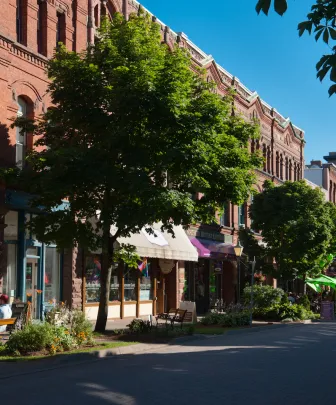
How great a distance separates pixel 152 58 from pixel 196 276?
19.4 meters

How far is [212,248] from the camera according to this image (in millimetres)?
34906

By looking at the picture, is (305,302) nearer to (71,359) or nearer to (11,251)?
(11,251)

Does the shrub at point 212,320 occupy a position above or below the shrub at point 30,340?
below

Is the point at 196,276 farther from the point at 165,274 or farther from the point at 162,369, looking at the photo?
the point at 162,369

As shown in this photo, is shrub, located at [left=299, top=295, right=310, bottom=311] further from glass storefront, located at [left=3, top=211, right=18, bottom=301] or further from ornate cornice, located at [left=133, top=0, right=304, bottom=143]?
glass storefront, located at [left=3, top=211, right=18, bottom=301]

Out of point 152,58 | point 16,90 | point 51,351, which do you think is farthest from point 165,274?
point 51,351

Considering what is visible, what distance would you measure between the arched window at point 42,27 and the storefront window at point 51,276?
720 centimetres

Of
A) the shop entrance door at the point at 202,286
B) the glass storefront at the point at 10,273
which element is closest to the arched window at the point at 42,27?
the glass storefront at the point at 10,273

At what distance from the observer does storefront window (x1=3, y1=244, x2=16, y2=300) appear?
21547 millimetres

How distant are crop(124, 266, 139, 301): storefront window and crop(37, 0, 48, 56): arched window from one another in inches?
405

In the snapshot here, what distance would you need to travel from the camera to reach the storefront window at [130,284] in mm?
29288

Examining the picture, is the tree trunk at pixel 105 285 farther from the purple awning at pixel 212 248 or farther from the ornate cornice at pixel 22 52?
the purple awning at pixel 212 248

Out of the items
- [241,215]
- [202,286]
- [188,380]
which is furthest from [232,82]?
[188,380]

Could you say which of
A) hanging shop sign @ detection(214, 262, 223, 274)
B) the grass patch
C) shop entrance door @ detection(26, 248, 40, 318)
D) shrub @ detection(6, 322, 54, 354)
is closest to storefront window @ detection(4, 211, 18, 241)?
shop entrance door @ detection(26, 248, 40, 318)
